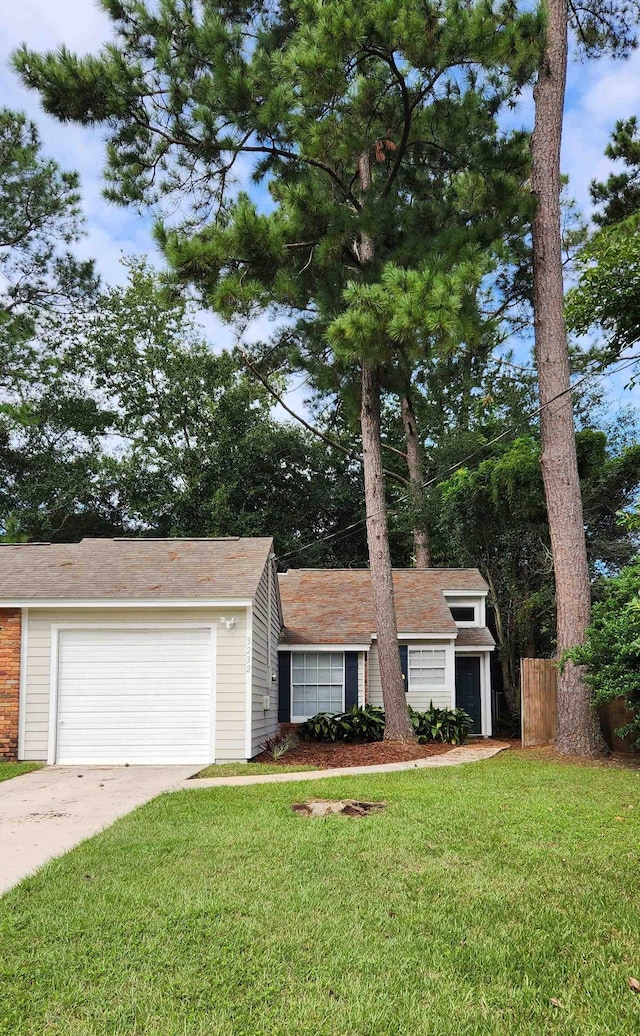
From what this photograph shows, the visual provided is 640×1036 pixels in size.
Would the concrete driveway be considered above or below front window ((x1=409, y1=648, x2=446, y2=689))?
below

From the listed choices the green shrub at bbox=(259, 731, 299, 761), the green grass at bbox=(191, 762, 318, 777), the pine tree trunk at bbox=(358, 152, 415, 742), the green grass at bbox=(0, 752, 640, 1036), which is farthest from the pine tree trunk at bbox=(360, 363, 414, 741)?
the green grass at bbox=(0, 752, 640, 1036)

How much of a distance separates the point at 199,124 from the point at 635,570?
9.58 meters

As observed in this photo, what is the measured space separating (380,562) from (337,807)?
670 cm

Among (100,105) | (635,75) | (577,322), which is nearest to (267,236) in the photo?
(100,105)

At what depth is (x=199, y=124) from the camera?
1261 cm

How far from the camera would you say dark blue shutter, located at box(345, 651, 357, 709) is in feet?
53.3

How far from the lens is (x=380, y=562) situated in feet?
45.2

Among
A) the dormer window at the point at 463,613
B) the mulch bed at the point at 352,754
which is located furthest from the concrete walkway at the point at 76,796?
the dormer window at the point at 463,613

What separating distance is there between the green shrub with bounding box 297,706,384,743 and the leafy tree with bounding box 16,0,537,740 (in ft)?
3.83

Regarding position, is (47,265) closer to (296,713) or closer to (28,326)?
(28,326)

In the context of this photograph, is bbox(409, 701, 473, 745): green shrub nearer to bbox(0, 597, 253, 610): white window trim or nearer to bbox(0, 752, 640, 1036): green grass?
bbox(0, 597, 253, 610): white window trim

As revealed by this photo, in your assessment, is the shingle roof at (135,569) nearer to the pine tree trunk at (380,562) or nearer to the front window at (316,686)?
the pine tree trunk at (380,562)

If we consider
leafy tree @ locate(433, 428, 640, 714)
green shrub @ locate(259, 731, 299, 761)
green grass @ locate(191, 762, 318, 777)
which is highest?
leafy tree @ locate(433, 428, 640, 714)

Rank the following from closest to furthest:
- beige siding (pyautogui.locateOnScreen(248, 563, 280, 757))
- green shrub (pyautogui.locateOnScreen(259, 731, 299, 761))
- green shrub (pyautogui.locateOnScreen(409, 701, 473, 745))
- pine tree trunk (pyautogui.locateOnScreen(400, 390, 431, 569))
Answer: beige siding (pyautogui.locateOnScreen(248, 563, 280, 757)) → green shrub (pyautogui.locateOnScreen(259, 731, 299, 761)) → green shrub (pyautogui.locateOnScreen(409, 701, 473, 745)) → pine tree trunk (pyautogui.locateOnScreen(400, 390, 431, 569))
